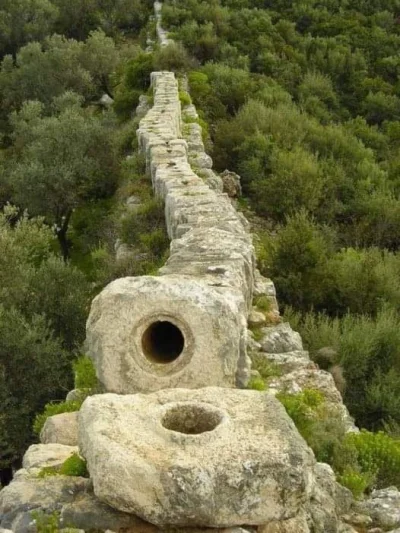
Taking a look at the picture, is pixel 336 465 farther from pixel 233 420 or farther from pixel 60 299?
pixel 60 299

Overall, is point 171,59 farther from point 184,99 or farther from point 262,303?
point 262,303

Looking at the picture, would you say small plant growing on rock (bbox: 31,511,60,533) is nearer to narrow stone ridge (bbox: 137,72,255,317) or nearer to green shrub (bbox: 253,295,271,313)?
narrow stone ridge (bbox: 137,72,255,317)

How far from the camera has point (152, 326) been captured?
605 centimetres

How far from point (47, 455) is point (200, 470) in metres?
1.61

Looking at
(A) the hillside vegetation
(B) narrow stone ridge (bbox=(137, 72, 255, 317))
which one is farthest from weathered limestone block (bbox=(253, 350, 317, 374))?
(A) the hillside vegetation

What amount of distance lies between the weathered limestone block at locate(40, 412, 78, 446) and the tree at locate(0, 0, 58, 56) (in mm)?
33401

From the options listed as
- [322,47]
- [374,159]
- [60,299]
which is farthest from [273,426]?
[322,47]

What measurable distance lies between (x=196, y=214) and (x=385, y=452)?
4.58 metres

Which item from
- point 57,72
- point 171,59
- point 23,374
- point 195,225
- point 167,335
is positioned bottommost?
point 57,72

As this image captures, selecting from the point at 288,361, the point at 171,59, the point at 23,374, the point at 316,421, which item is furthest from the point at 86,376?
the point at 171,59

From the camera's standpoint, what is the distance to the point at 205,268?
287 inches

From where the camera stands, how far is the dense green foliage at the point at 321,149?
35.0 feet

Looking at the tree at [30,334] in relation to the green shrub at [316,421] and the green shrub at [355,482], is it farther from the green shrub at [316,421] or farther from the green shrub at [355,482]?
the green shrub at [355,482]

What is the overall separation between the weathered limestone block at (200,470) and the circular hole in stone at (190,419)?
177 millimetres
